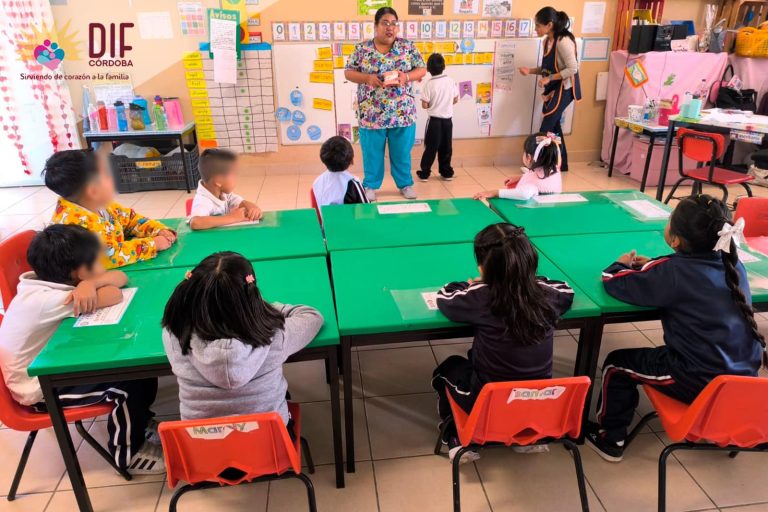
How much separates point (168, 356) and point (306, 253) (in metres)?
0.83

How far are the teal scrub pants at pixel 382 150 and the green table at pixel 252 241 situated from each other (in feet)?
7.28

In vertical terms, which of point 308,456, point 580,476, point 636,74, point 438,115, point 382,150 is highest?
point 636,74

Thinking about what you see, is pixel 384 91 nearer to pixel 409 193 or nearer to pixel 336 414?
pixel 409 193

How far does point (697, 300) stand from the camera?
1.70 metres

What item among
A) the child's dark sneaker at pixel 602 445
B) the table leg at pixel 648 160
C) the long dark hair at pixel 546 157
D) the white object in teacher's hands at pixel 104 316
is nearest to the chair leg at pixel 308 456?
the white object in teacher's hands at pixel 104 316

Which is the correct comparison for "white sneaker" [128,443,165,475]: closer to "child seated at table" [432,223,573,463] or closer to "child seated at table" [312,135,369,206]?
"child seated at table" [432,223,573,463]

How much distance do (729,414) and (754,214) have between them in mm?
1574

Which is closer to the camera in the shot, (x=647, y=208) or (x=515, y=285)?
(x=515, y=285)

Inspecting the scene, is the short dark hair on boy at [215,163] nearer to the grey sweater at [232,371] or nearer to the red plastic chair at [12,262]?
the red plastic chair at [12,262]

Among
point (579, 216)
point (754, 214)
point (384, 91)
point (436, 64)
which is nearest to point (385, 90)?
point (384, 91)

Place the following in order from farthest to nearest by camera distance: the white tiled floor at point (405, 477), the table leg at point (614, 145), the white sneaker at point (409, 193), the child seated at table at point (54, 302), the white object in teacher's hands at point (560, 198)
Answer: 1. the table leg at point (614, 145)
2. the white sneaker at point (409, 193)
3. the white object in teacher's hands at point (560, 198)
4. the white tiled floor at point (405, 477)
5. the child seated at table at point (54, 302)

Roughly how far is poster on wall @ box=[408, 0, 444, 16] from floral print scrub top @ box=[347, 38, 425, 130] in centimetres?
115

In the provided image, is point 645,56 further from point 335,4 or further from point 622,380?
point 622,380

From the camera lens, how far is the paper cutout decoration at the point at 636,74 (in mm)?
5359
